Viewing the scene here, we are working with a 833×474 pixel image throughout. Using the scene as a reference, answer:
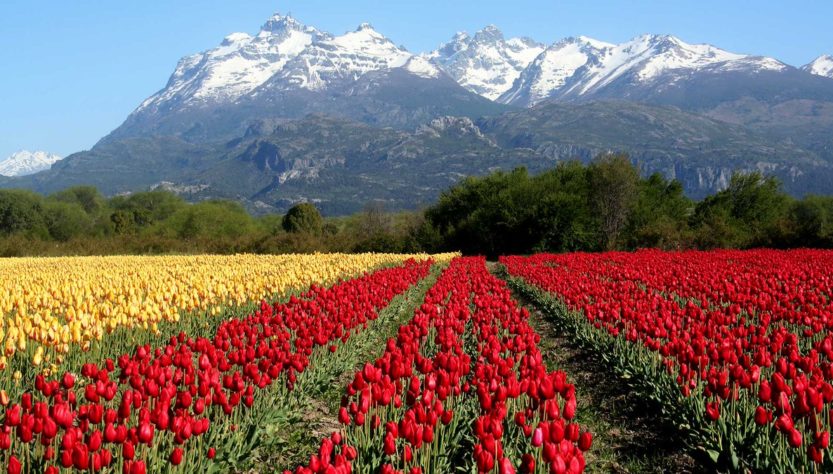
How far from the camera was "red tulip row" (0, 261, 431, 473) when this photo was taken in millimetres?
5363

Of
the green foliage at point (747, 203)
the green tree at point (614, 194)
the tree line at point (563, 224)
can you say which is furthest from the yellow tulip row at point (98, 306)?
the green foliage at point (747, 203)

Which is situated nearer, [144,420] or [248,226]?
[144,420]

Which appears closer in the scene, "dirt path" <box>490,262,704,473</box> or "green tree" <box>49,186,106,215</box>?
"dirt path" <box>490,262,704,473</box>

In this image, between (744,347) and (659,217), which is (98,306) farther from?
(659,217)

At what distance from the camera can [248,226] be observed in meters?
117

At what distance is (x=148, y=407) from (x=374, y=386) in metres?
2.34

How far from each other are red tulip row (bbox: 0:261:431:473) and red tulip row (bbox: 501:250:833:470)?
4.75 metres

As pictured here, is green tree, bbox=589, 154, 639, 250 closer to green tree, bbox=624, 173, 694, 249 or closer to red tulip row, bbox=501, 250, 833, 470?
green tree, bbox=624, 173, 694, 249

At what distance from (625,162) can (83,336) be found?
65774mm

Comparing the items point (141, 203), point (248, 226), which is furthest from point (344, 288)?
point (141, 203)

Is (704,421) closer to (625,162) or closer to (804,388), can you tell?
(804,388)

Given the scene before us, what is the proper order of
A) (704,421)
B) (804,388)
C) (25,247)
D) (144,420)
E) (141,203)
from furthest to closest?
(141,203)
(25,247)
(704,421)
(804,388)
(144,420)

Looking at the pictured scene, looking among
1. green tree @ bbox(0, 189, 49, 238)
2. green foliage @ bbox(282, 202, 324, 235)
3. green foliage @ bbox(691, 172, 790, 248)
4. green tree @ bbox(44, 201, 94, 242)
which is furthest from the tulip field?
green tree @ bbox(0, 189, 49, 238)

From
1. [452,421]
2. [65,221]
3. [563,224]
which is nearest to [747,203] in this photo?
[563,224]
